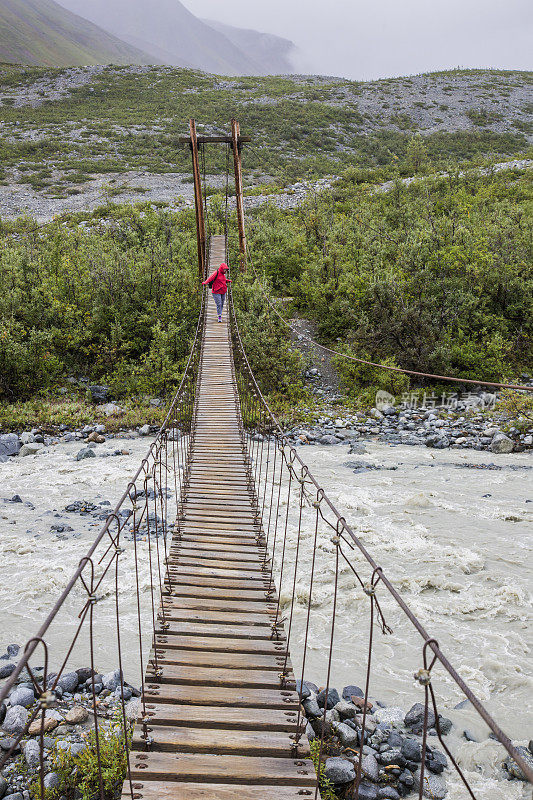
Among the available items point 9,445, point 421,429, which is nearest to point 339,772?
point 421,429

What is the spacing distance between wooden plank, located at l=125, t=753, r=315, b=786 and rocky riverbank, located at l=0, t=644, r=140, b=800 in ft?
2.04

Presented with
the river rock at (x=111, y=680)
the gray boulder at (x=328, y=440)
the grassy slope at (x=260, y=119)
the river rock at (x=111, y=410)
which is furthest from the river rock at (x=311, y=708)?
the grassy slope at (x=260, y=119)

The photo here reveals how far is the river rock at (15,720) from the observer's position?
2.98m

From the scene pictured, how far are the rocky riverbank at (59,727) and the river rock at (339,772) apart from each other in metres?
1.12

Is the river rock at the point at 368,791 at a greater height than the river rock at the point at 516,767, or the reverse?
the river rock at the point at 368,791

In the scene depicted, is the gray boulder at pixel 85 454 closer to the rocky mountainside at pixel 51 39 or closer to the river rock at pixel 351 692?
the river rock at pixel 351 692

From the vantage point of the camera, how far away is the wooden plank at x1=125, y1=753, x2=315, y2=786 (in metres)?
2.02

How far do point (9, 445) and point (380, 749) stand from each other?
7.54 meters

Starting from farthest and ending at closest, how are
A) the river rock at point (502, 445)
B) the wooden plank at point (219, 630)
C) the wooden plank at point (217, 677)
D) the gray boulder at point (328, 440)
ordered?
1. the gray boulder at point (328, 440)
2. the river rock at point (502, 445)
3. the wooden plank at point (219, 630)
4. the wooden plank at point (217, 677)

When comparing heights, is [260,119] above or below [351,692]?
above

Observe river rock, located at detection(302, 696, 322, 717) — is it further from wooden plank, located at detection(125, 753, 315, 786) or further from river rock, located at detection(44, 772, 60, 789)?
river rock, located at detection(44, 772, 60, 789)

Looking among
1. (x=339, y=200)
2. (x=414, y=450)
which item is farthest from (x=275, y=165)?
(x=414, y=450)

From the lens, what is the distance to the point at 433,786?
2756mm

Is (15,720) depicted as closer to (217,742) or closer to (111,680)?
(111,680)
